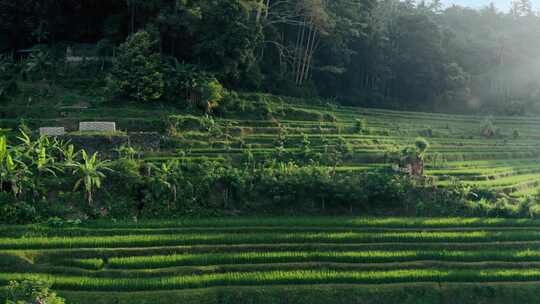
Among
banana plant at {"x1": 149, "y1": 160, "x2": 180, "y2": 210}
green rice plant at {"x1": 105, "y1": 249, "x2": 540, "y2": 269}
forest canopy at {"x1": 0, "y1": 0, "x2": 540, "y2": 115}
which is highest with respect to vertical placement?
forest canopy at {"x1": 0, "y1": 0, "x2": 540, "y2": 115}

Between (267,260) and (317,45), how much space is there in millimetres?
26528

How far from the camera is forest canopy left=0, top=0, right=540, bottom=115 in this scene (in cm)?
2828

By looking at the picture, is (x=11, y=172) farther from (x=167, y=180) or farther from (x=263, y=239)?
(x=263, y=239)

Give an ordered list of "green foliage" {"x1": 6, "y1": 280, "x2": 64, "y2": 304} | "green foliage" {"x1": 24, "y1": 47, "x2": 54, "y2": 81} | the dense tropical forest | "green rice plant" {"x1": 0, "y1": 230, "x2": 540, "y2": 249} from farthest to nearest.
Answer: "green foliage" {"x1": 24, "y1": 47, "x2": 54, "y2": 81}
"green rice plant" {"x1": 0, "y1": 230, "x2": 540, "y2": 249}
the dense tropical forest
"green foliage" {"x1": 6, "y1": 280, "x2": 64, "y2": 304}

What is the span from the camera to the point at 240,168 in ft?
69.5

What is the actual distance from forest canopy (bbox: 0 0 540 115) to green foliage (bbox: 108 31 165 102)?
4.87 ft

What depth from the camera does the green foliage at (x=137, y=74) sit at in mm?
25594

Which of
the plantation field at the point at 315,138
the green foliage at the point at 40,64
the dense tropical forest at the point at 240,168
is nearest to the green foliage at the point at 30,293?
the dense tropical forest at the point at 240,168

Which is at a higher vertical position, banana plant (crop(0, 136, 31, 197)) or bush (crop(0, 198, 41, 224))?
banana plant (crop(0, 136, 31, 197))

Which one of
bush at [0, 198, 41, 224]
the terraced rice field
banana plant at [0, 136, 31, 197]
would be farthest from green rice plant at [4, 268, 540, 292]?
banana plant at [0, 136, 31, 197]

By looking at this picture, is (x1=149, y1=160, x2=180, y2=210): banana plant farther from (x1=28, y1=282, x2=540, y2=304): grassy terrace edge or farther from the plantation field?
(x1=28, y1=282, x2=540, y2=304): grassy terrace edge

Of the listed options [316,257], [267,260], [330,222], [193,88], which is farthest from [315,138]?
[267,260]

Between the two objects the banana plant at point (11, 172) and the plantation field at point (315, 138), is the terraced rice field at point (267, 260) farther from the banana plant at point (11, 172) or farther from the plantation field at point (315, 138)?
the plantation field at point (315, 138)

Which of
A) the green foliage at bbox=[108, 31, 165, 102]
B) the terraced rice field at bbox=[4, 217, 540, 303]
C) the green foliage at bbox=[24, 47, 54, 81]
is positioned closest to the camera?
the terraced rice field at bbox=[4, 217, 540, 303]
